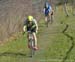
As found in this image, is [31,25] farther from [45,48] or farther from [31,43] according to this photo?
[45,48]

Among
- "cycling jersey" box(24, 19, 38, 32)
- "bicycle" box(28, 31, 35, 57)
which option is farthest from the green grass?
"cycling jersey" box(24, 19, 38, 32)

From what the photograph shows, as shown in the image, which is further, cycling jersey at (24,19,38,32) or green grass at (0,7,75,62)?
green grass at (0,7,75,62)

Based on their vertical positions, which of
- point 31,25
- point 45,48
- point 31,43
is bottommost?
point 45,48

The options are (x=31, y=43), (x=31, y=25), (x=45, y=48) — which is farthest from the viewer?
(x=45, y=48)

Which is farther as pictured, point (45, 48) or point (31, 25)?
point (45, 48)

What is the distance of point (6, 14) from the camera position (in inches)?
714

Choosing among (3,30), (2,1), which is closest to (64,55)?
(3,30)

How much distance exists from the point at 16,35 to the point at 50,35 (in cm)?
199

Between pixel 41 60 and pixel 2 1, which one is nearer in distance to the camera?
pixel 41 60

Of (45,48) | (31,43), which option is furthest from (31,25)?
(45,48)

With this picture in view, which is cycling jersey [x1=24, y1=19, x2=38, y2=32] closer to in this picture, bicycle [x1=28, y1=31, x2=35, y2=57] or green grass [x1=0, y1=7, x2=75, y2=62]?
bicycle [x1=28, y1=31, x2=35, y2=57]

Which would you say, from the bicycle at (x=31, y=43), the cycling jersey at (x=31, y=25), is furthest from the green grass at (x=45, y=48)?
the cycling jersey at (x=31, y=25)

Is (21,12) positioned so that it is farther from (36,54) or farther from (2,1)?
(36,54)

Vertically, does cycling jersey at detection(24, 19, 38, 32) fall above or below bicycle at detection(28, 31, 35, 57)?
above
